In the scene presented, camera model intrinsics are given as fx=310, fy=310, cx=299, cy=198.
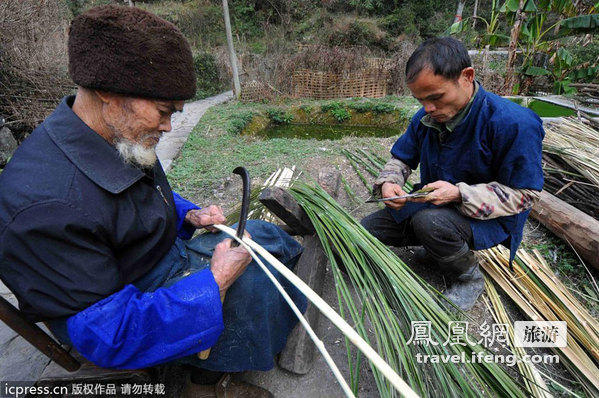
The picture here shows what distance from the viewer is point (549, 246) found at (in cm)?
240

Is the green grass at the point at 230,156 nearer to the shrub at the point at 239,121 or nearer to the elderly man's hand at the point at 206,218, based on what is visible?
the shrub at the point at 239,121

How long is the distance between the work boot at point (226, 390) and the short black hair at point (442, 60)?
1.62 metres

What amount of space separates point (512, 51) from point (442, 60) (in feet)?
20.7

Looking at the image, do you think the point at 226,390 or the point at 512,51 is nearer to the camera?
the point at 226,390

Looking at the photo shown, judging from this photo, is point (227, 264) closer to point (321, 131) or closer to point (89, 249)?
point (89, 249)

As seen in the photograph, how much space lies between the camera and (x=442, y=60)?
1404 mm

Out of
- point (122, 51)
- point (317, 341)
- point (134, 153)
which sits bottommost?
point (317, 341)

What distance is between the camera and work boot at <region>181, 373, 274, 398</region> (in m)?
1.36

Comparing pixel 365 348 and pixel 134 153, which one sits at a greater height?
pixel 134 153

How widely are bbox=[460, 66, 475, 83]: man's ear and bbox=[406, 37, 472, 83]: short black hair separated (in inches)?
0.7

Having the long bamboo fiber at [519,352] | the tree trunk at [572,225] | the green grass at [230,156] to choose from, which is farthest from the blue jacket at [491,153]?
the green grass at [230,156]

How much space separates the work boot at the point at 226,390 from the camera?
4.46 feet

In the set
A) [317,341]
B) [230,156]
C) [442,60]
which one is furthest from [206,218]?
[230,156]

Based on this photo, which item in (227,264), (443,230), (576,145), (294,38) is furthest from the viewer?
(294,38)
